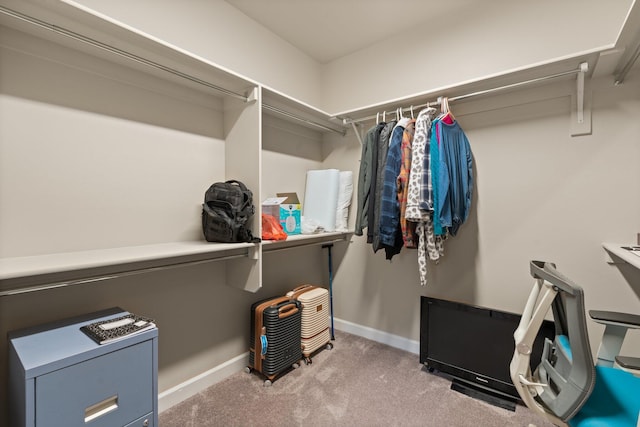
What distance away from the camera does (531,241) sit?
6.46 ft

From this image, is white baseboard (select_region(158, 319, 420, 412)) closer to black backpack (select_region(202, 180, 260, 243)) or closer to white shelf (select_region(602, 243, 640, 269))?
black backpack (select_region(202, 180, 260, 243))

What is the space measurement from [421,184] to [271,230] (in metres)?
1.04

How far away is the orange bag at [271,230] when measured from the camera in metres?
1.93

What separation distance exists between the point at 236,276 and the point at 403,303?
145 cm

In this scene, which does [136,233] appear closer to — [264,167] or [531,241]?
[264,167]

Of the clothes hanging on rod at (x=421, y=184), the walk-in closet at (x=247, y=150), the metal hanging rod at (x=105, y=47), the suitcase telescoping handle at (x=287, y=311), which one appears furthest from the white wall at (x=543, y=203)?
the metal hanging rod at (x=105, y=47)

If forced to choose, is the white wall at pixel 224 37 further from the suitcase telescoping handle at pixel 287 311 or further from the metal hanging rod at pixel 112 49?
the suitcase telescoping handle at pixel 287 311

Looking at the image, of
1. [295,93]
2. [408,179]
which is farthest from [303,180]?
[408,179]

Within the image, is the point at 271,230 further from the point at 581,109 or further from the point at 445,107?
the point at 581,109

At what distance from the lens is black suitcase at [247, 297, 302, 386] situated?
2.02m

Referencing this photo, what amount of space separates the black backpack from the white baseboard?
956mm

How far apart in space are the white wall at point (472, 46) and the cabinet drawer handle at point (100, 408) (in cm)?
260

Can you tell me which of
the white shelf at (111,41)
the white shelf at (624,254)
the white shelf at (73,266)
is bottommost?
the white shelf at (73,266)

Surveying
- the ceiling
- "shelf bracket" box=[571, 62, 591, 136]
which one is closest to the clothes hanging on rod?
"shelf bracket" box=[571, 62, 591, 136]
